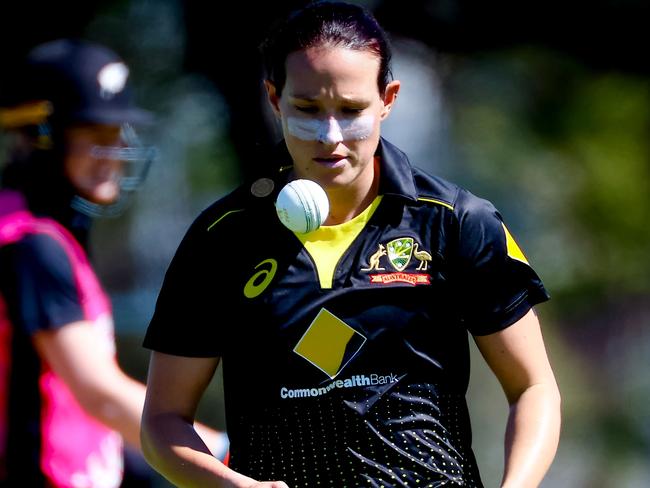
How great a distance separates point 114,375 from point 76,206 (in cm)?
64

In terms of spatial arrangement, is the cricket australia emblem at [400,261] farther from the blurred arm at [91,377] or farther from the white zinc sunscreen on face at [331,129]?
the blurred arm at [91,377]

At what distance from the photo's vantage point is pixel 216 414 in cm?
857

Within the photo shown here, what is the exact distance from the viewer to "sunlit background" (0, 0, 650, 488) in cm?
816

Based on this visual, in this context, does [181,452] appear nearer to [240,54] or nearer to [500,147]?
[240,54]

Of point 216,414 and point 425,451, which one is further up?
point 425,451

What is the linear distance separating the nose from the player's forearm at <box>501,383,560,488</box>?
76 cm

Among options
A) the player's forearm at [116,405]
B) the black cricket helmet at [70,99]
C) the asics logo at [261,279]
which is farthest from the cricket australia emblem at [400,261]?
the black cricket helmet at [70,99]

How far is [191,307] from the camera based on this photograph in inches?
119

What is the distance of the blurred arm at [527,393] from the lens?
2961mm

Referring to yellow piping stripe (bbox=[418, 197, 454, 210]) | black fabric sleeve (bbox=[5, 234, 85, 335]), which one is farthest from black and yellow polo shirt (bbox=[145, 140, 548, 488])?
black fabric sleeve (bbox=[5, 234, 85, 335])

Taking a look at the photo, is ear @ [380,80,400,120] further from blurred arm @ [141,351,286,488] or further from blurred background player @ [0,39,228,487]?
blurred background player @ [0,39,228,487]

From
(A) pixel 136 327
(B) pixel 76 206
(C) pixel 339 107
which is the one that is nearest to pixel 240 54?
(A) pixel 136 327

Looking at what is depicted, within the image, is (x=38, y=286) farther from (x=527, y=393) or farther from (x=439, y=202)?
(x=527, y=393)

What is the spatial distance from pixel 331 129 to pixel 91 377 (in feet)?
4.94
